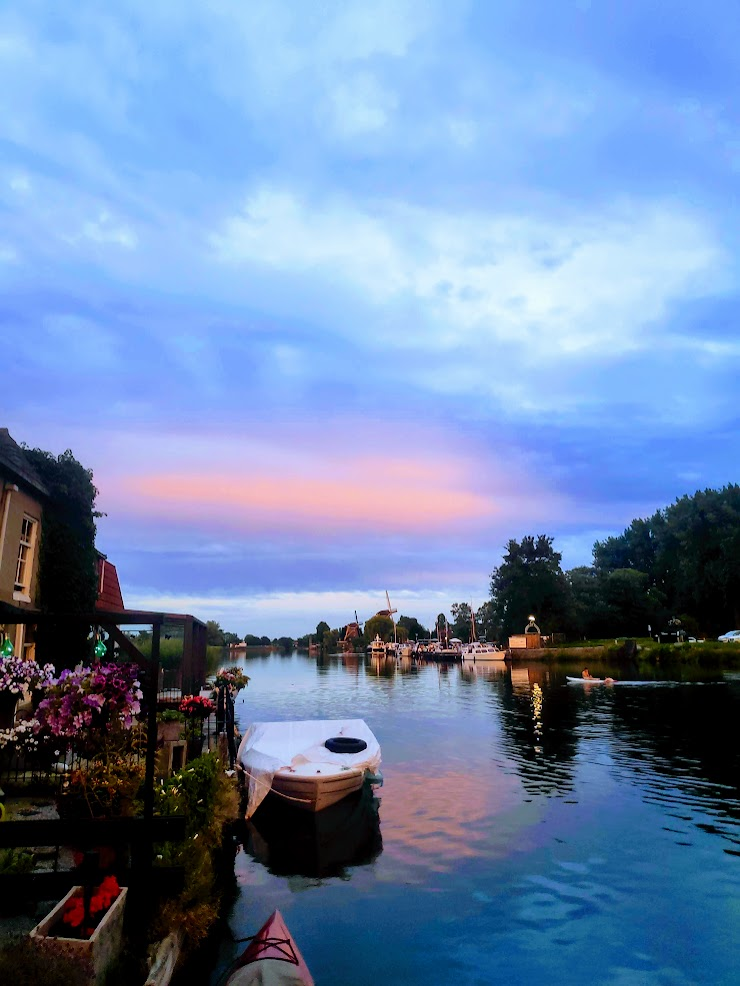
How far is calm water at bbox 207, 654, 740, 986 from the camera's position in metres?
11.5

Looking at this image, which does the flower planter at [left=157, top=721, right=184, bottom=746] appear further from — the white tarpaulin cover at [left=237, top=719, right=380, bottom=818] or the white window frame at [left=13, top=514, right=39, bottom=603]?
the white window frame at [left=13, top=514, right=39, bottom=603]

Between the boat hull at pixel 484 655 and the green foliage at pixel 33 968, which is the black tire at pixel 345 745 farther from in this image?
the boat hull at pixel 484 655

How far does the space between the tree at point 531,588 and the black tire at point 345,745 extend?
94.5 metres

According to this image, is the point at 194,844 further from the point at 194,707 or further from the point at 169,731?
the point at 194,707

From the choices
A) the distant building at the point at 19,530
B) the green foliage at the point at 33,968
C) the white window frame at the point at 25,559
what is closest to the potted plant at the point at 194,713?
the distant building at the point at 19,530

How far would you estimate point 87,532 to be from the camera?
22.4 meters

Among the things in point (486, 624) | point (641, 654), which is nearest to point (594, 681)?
point (641, 654)

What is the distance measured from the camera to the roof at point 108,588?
2698 cm

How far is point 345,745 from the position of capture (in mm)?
22016

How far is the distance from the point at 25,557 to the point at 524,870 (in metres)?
16.4

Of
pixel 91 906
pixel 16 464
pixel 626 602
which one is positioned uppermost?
pixel 626 602

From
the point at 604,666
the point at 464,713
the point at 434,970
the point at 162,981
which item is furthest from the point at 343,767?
the point at 604,666

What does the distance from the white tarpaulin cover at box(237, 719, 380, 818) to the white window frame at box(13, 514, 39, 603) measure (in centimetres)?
880

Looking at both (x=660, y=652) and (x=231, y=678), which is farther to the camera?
(x=660, y=652)
